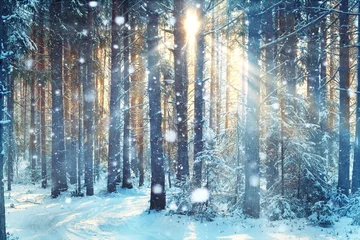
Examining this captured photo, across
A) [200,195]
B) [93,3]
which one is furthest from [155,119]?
[93,3]

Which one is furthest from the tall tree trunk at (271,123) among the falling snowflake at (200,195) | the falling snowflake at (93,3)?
the falling snowflake at (93,3)

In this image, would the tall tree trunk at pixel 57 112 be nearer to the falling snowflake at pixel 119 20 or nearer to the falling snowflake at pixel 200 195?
the falling snowflake at pixel 119 20

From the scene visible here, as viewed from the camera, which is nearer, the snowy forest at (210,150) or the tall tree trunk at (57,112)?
the snowy forest at (210,150)

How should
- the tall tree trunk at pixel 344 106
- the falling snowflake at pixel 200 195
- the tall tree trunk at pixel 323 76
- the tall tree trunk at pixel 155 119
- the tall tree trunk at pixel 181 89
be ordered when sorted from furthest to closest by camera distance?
the tall tree trunk at pixel 323 76 → the tall tree trunk at pixel 344 106 → the tall tree trunk at pixel 181 89 → the tall tree trunk at pixel 155 119 → the falling snowflake at pixel 200 195

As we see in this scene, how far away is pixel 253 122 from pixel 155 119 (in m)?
3.40

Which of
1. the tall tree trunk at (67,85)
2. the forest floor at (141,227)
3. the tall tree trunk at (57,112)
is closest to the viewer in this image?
the forest floor at (141,227)

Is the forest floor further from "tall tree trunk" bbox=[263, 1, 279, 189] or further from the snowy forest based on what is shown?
"tall tree trunk" bbox=[263, 1, 279, 189]

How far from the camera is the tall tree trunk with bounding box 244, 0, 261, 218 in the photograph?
9.45 meters

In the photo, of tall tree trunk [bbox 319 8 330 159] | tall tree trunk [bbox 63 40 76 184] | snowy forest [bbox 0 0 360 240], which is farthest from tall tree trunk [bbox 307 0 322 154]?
tall tree trunk [bbox 63 40 76 184]

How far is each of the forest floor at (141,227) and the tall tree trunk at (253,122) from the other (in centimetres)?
67

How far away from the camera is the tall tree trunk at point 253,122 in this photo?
9445mm

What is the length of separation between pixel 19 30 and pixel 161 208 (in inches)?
289

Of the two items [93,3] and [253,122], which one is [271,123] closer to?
[253,122]

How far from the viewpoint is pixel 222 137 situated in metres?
12.2
